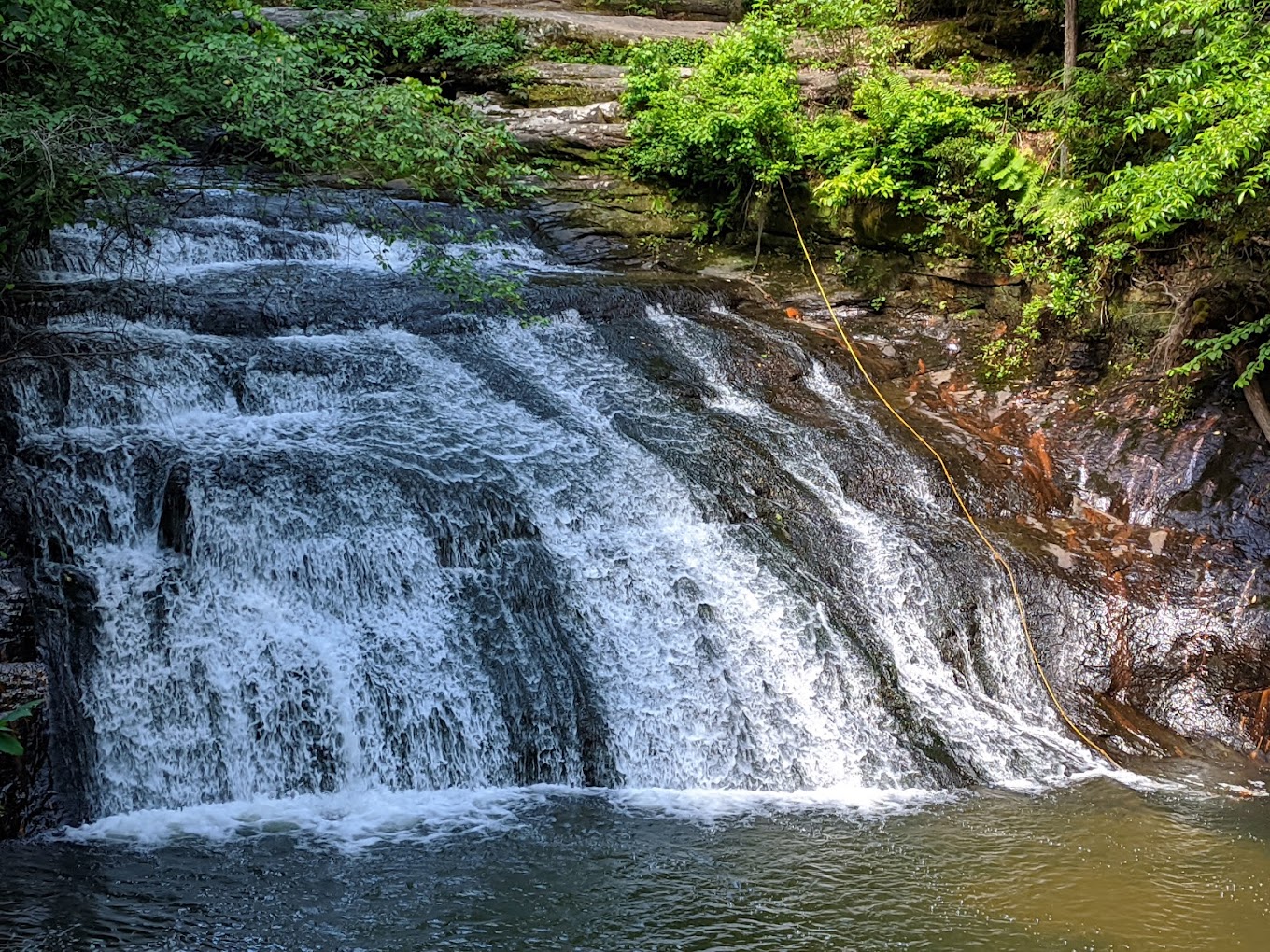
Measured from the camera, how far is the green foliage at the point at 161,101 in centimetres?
568

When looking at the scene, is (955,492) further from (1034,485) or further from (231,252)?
(231,252)

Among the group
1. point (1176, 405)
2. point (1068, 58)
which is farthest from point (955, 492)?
point (1068, 58)

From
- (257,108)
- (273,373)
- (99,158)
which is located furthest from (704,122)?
(99,158)

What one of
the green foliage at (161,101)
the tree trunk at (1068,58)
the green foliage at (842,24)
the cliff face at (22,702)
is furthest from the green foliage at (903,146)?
the cliff face at (22,702)

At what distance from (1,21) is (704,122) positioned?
8.67 meters

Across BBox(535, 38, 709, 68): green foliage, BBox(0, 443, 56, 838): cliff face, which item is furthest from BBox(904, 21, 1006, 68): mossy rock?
BBox(0, 443, 56, 838): cliff face

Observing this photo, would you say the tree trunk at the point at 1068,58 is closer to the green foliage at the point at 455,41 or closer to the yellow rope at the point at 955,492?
the yellow rope at the point at 955,492

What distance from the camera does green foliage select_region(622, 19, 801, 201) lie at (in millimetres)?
12453

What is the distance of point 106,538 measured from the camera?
7004mm

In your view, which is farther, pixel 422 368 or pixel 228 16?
pixel 422 368

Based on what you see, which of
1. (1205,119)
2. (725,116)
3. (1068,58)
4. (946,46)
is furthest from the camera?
(946,46)

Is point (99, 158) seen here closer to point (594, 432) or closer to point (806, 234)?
point (594, 432)

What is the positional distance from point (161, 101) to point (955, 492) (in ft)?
24.0

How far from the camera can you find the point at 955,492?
9.38m
